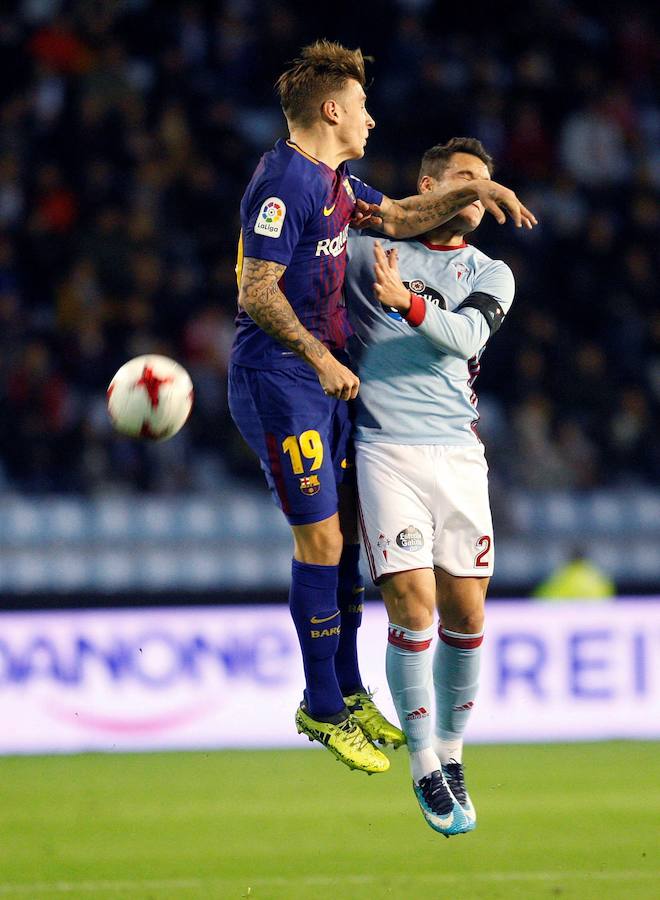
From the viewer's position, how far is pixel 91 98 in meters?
10.6

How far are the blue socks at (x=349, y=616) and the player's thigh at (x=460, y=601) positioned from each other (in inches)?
11.5

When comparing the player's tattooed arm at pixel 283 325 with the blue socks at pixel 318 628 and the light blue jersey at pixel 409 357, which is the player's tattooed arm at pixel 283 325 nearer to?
the light blue jersey at pixel 409 357

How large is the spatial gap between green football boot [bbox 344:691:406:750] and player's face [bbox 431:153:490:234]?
1675 millimetres

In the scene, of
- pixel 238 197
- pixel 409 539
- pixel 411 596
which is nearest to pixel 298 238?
pixel 409 539

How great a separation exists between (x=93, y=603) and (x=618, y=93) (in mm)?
5954

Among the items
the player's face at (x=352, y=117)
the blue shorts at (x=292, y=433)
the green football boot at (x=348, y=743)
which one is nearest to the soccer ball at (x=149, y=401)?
the blue shorts at (x=292, y=433)

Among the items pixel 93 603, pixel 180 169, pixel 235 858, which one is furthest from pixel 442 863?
pixel 180 169

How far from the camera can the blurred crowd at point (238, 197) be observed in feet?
30.9

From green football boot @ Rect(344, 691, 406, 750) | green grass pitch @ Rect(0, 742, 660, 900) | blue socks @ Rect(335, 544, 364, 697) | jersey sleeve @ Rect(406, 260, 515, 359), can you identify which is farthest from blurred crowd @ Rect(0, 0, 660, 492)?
jersey sleeve @ Rect(406, 260, 515, 359)

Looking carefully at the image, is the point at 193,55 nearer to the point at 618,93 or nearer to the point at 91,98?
the point at 91,98

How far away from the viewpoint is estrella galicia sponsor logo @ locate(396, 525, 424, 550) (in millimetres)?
5082

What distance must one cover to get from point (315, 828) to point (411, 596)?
6.08 feet

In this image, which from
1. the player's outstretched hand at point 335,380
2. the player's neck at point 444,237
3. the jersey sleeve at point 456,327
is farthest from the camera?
the player's neck at point 444,237

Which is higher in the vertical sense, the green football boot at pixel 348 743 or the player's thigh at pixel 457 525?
the player's thigh at pixel 457 525
